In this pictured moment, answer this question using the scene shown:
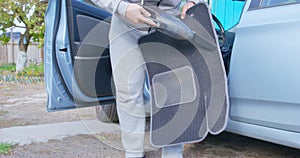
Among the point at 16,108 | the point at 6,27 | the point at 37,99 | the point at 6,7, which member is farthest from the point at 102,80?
the point at 6,27

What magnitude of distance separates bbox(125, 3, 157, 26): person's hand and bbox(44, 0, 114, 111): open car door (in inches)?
28.1

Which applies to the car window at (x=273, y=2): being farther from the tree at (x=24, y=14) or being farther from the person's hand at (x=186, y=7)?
the tree at (x=24, y=14)

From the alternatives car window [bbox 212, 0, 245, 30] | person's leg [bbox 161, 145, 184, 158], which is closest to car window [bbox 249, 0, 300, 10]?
person's leg [bbox 161, 145, 184, 158]

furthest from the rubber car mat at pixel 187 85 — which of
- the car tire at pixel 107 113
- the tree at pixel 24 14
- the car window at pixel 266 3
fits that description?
the tree at pixel 24 14

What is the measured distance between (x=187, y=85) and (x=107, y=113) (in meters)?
1.36

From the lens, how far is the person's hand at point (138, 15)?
130 cm

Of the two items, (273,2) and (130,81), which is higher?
(273,2)

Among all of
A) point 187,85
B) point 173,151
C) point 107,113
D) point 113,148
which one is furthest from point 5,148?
point 187,85

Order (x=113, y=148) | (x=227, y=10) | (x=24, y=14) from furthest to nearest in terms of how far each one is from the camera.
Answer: (x=24, y=14)
(x=227, y=10)
(x=113, y=148)

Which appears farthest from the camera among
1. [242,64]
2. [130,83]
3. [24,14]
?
[24,14]

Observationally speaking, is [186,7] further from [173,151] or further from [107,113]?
[107,113]

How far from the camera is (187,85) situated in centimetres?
156

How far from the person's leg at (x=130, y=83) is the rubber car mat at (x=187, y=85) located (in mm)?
50

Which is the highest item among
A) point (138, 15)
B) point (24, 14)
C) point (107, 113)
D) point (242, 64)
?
point (138, 15)
